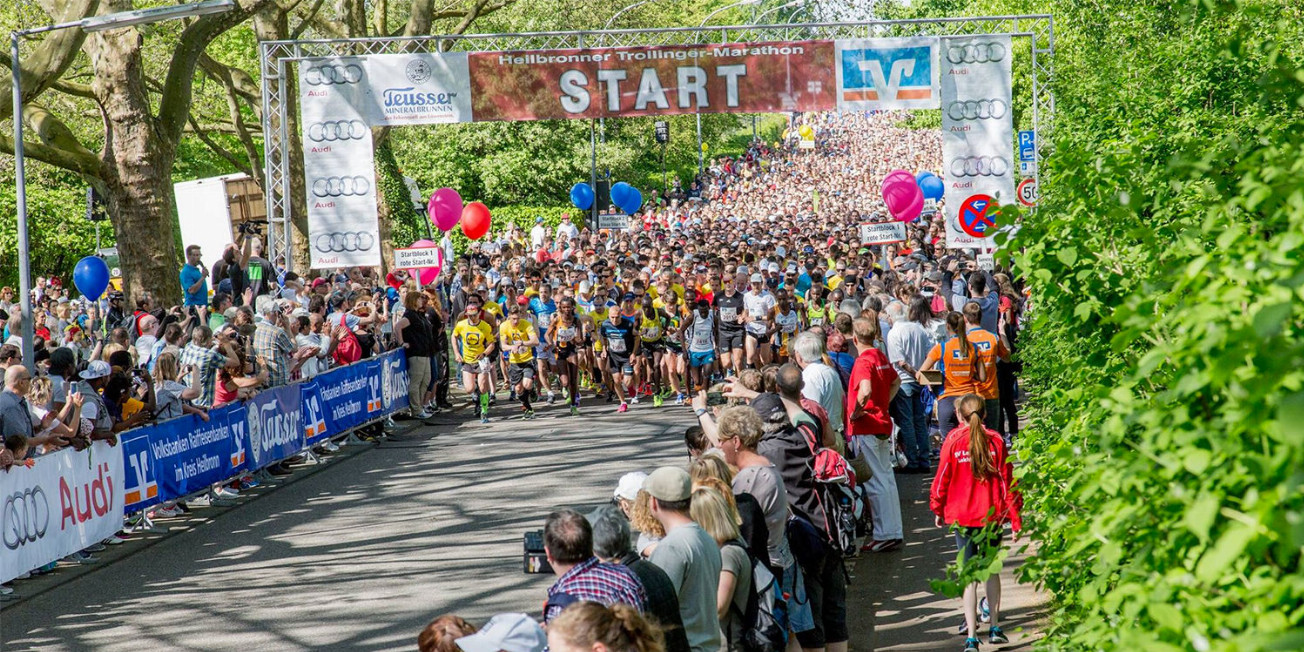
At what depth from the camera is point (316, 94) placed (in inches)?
807

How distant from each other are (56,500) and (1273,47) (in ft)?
30.6

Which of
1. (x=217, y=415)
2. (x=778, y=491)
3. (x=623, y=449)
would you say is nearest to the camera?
(x=778, y=491)

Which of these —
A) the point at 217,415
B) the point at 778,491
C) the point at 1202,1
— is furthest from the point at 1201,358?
the point at 217,415

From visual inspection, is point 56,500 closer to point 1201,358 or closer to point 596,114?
point 1201,358

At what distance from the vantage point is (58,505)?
1075cm

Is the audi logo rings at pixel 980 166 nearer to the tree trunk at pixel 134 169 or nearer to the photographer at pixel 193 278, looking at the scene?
the photographer at pixel 193 278

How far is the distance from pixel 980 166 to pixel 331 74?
32.2ft

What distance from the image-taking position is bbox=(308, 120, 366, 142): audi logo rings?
20.5m

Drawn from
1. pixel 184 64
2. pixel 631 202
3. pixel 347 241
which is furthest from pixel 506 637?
pixel 631 202

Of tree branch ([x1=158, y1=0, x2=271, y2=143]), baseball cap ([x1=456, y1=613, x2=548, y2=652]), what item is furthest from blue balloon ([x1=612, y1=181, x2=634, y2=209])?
baseball cap ([x1=456, y1=613, x2=548, y2=652])

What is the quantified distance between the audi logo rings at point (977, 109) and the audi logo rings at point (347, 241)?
8.90m

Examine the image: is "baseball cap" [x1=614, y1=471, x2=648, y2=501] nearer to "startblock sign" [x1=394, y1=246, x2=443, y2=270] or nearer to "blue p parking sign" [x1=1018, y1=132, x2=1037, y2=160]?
"startblock sign" [x1=394, y1=246, x2=443, y2=270]

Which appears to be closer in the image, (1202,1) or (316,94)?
(1202,1)

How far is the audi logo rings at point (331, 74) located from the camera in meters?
20.5
